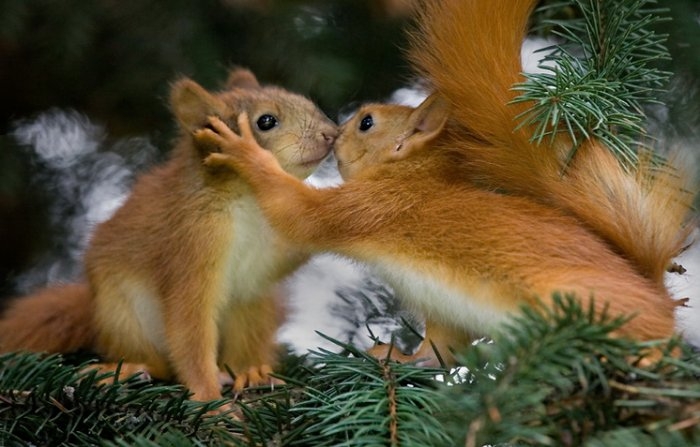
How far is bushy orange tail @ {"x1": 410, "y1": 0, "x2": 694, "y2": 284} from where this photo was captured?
4.99 ft

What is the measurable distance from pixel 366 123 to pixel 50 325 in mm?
869

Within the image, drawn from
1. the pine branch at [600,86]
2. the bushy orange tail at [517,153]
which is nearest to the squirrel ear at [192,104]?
the bushy orange tail at [517,153]

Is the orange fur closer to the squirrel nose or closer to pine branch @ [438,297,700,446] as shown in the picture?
the squirrel nose

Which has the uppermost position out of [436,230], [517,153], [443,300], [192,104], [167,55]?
[167,55]

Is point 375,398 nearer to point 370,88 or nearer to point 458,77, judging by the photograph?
point 458,77

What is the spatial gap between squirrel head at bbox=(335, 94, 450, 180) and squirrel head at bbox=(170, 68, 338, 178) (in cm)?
5

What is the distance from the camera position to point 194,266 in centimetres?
197

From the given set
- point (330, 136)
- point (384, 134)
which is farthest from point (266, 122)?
point (384, 134)

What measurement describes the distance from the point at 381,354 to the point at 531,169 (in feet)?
1.51

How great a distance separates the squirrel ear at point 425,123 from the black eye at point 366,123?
0.09 meters

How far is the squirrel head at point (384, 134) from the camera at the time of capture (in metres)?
1.81

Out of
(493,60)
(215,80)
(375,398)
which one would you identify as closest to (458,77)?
(493,60)

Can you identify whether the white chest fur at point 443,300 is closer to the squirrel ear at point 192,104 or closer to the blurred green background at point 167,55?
the squirrel ear at point 192,104

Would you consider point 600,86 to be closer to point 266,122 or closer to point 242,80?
point 266,122
